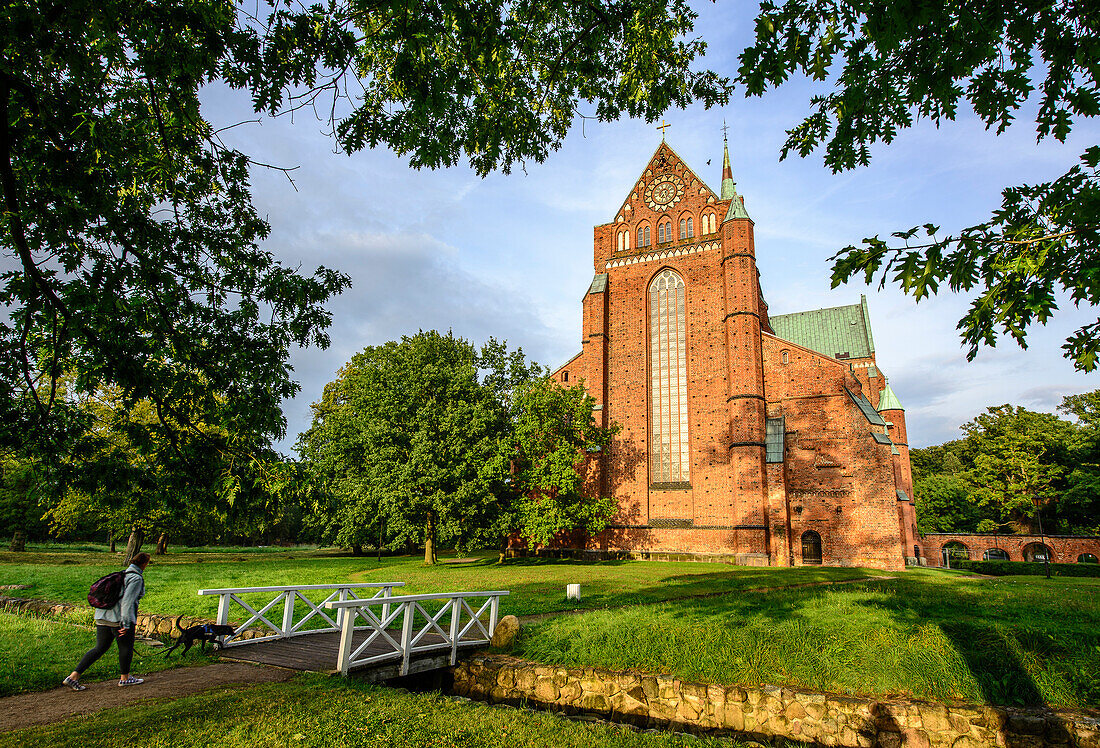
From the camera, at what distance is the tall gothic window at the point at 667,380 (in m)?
32.5

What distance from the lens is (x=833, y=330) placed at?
42.3 meters

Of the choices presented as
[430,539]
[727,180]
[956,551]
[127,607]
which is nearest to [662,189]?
[727,180]

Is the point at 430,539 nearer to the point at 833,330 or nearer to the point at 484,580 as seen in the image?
the point at 484,580

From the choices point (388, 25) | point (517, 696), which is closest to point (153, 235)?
point (388, 25)

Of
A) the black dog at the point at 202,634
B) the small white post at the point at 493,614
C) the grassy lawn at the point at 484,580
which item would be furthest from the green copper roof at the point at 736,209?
the black dog at the point at 202,634

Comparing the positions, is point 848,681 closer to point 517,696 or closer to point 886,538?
point 517,696

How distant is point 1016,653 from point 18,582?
23077mm

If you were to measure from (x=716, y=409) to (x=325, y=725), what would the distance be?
2837cm

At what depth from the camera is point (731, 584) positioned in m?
18.7

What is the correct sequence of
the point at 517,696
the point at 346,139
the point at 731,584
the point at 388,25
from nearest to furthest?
the point at 388,25
the point at 346,139
the point at 517,696
the point at 731,584

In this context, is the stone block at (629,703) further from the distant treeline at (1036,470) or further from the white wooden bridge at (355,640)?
the distant treeline at (1036,470)

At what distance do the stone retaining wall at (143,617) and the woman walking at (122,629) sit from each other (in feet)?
7.79

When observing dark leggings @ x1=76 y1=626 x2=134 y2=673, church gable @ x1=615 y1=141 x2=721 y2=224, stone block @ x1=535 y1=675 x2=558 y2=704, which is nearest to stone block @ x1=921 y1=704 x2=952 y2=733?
stone block @ x1=535 y1=675 x2=558 y2=704

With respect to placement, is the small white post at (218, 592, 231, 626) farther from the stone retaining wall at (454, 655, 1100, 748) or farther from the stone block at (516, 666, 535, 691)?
the stone block at (516, 666, 535, 691)
